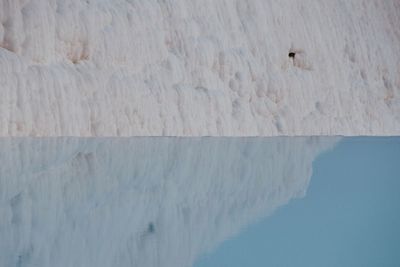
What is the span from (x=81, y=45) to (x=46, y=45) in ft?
2.64

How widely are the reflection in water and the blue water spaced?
0.16m

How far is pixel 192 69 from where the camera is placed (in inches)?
541

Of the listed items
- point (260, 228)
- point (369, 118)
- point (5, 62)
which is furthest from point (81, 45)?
point (369, 118)

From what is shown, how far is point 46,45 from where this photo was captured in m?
11.0

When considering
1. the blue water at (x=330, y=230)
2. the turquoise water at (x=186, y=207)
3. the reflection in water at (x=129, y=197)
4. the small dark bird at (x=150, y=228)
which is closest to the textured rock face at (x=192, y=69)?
the reflection in water at (x=129, y=197)

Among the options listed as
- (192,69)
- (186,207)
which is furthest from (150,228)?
(192,69)

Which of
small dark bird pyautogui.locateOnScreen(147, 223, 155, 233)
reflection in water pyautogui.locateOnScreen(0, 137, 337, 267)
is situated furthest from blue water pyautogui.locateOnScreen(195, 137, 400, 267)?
small dark bird pyautogui.locateOnScreen(147, 223, 155, 233)

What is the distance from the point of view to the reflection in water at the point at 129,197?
417 centimetres

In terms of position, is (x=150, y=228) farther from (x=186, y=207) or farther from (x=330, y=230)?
(x=330, y=230)

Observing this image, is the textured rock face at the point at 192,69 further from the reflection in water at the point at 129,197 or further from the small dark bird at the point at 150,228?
the small dark bird at the point at 150,228

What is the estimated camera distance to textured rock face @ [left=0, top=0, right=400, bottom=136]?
35.0ft

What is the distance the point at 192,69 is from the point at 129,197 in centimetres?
781

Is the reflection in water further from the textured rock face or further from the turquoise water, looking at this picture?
the textured rock face

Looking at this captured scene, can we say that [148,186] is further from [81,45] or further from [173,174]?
[81,45]
